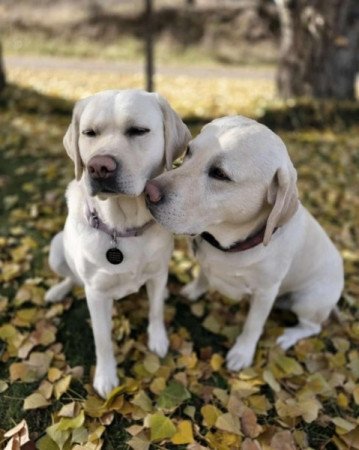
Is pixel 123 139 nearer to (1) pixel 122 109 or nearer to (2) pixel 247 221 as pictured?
(1) pixel 122 109

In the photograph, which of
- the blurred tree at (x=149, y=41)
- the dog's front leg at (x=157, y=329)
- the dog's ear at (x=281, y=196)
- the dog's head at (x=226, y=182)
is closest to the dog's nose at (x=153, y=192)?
the dog's head at (x=226, y=182)

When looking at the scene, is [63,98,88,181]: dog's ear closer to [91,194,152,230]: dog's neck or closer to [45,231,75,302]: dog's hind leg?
[91,194,152,230]: dog's neck

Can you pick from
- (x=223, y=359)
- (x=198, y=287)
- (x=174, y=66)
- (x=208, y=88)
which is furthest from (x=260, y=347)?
(x=174, y=66)

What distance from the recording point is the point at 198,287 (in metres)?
3.34

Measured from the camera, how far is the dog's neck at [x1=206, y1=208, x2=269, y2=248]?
2344 millimetres

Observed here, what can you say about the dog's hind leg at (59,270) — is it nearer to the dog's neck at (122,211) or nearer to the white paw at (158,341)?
the white paw at (158,341)

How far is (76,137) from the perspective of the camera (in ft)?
7.31

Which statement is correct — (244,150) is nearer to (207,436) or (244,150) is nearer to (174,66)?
(207,436)

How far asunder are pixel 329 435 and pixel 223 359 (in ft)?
2.53

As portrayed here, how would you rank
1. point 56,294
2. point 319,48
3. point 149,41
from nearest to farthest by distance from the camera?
point 56,294 → point 149,41 → point 319,48

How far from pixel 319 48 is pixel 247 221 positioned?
16.4 ft

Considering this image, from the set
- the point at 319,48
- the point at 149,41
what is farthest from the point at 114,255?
the point at 319,48

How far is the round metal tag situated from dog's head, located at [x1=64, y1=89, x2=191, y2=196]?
1.06ft

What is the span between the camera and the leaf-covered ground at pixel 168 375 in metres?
2.51
